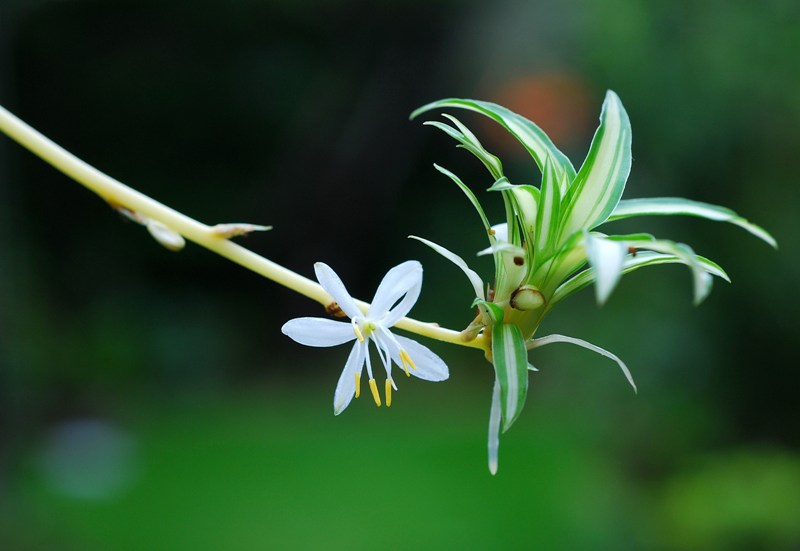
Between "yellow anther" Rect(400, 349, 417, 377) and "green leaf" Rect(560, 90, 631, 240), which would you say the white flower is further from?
"green leaf" Rect(560, 90, 631, 240)

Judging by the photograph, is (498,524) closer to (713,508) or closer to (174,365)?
(713,508)

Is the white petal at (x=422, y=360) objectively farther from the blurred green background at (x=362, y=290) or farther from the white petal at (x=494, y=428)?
the blurred green background at (x=362, y=290)

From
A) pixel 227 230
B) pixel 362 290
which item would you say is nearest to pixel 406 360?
pixel 227 230

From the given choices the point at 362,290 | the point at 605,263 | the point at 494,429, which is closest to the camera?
the point at 605,263

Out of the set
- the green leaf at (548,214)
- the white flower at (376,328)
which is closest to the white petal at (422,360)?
the white flower at (376,328)

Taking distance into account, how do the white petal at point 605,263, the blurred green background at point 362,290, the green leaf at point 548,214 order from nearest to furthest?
the white petal at point 605,263 < the green leaf at point 548,214 < the blurred green background at point 362,290

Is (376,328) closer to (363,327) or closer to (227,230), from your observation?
(363,327)
